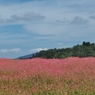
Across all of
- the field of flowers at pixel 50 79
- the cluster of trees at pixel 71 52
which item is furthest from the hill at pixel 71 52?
the field of flowers at pixel 50 79

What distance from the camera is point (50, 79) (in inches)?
579

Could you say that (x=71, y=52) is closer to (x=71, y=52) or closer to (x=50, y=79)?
(x=71, y=52)

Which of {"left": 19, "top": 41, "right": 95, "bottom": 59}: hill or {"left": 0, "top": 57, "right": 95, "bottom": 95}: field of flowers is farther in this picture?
{"left": 19, "top": 41, "right": 95, "bottom": 59}: hill

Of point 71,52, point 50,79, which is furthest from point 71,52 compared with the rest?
point 50,79

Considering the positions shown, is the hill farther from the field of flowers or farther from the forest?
the field of flowers

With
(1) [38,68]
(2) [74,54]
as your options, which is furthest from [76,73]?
(2) [74,54]

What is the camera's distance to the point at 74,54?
27.3m

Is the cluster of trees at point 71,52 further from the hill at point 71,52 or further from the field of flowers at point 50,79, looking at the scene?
the field of flowers at point 50,79

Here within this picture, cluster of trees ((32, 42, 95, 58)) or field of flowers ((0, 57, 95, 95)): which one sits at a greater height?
cluster of trees ((32, 42, 95, 58))

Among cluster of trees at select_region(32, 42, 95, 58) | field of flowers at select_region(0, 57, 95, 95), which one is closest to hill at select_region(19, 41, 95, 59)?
cluster of trees at select_region(32, 42, 95, 58)

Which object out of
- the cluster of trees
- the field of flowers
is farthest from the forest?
the field of flowers

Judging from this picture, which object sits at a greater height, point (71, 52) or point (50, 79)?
point (71, 52)

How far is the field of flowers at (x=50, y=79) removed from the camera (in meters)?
12.1

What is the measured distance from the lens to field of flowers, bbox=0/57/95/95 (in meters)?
12.1
